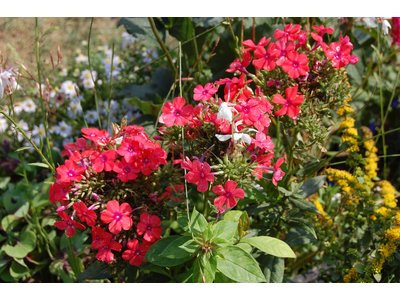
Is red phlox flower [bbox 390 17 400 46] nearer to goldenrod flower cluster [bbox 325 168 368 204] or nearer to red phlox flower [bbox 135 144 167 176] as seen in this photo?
goldenrod flower cluster [bbox 325 168 368 204]

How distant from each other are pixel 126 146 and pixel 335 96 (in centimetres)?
77

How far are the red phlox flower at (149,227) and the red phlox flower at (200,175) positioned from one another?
0.24m

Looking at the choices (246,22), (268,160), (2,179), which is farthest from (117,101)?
(268,160)

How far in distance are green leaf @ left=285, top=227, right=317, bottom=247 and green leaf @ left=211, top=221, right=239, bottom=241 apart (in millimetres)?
413

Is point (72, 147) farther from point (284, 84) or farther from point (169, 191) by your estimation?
point (284, 84)

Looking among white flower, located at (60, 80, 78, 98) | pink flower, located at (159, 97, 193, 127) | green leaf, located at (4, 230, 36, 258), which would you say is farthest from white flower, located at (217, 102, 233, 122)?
white flower, located at (60, 80, 78, 98)

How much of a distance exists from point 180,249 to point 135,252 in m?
0.18

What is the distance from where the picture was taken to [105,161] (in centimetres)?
114

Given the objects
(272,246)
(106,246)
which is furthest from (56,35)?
(272,246)

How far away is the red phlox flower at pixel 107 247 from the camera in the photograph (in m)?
1.16

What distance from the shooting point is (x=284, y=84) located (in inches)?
50.6

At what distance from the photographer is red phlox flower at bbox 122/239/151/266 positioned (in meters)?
1.19

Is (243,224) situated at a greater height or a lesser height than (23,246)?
greater

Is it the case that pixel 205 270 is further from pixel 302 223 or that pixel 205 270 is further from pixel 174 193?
pixel 302 223
